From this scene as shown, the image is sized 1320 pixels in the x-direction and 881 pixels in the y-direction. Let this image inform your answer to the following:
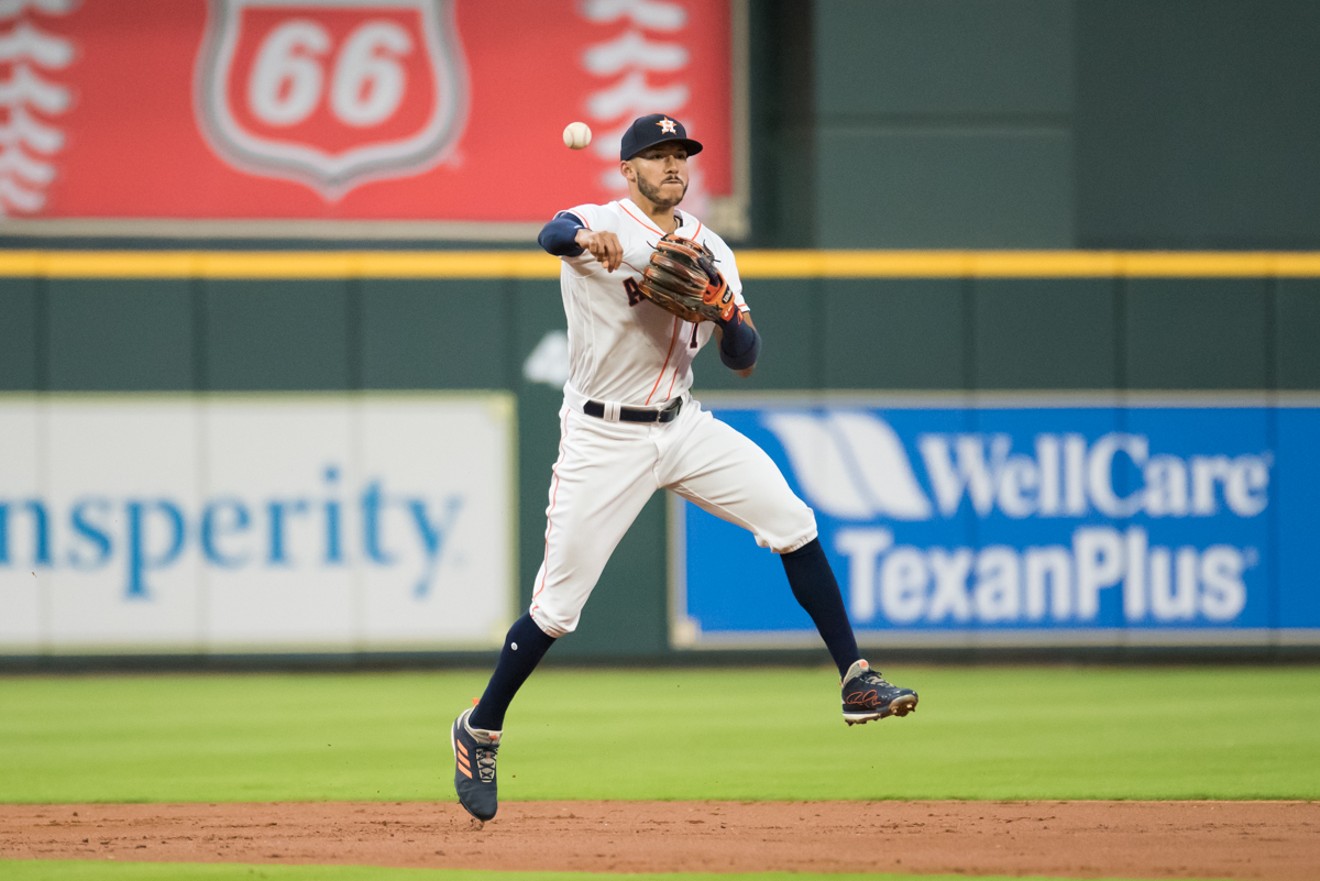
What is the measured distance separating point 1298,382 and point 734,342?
616 centimetres

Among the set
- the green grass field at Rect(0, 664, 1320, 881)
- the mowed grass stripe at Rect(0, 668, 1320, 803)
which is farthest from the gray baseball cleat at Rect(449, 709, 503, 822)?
the mowed grass stripe at Rect(0, 668, 1320, 803)

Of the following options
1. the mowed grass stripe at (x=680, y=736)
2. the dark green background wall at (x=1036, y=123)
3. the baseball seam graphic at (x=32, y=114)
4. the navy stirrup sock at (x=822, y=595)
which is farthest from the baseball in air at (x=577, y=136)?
the baseball seam graphic at (x=32, y=114)

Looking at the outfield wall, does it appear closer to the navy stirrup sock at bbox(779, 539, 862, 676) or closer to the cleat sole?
the navy stirrup sock at bbox(779, 539, 862, 676)

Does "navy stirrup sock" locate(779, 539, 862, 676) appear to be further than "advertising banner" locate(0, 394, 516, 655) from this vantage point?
No

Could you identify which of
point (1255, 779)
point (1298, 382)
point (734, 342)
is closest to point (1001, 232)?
point (1298, 382)

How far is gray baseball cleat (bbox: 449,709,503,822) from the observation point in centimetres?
496

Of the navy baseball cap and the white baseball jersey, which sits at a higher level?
the navy baseball cap

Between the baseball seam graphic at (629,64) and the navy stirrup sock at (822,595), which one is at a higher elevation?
the baseball seam graphic at (629,64)

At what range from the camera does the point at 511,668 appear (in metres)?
4.96

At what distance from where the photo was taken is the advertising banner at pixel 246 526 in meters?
9.90

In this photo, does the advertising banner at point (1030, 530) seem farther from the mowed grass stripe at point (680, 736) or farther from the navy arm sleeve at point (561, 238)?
the navy arm sleeve at point (561, 238)

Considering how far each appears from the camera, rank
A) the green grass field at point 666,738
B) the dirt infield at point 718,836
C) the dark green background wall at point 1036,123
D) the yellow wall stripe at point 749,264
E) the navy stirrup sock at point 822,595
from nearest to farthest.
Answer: the dirt infield at point 718,836 < the navy stirrup sock at point 822,595 < the green grass field at point 666,738 < the yellow wall stripe at point 749,264 < the dark green background wall at point 1036,123

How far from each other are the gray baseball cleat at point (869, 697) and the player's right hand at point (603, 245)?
4.20 feet

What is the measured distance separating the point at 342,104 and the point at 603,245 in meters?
6.86
